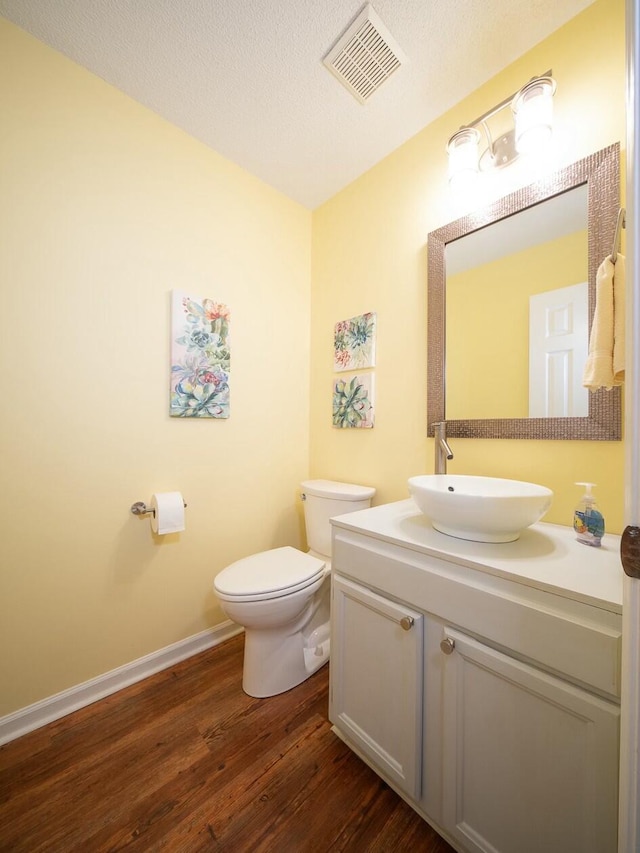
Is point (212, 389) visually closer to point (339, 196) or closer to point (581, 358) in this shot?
point (339, 196)

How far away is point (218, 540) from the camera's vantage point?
5.45 feet

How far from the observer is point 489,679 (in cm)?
72

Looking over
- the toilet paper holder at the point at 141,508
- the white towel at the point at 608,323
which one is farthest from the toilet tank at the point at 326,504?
the white towel at the point at 608,323

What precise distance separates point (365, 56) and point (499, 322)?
3.65 feet

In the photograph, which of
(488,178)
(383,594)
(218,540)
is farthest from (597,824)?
(488,178)

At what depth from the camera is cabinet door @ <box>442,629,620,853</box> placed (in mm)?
577

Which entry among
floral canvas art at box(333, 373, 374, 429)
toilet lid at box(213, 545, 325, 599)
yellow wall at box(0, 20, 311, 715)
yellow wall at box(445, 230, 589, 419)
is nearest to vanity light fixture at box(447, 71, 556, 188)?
yellow wall at box(445, 230, 589, 419)

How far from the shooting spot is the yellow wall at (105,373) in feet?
3.76

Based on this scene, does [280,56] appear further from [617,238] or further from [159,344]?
[617,238]

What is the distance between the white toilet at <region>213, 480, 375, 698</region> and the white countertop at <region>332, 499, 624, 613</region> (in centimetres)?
42

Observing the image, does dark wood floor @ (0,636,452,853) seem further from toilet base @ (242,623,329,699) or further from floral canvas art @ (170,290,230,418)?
floral canvas art @ (170,290,230,418)

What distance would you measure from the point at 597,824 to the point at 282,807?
80 centimetres

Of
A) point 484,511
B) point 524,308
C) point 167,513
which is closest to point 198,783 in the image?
point 167,513

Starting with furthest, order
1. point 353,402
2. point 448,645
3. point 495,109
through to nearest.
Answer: point 353,402 → point 495,109 → point 448,645
